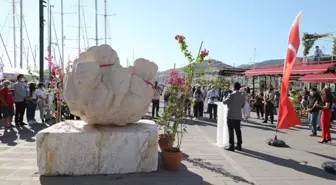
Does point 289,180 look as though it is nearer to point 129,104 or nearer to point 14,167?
point 129,104

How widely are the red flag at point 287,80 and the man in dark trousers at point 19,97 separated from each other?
9097 millimetres

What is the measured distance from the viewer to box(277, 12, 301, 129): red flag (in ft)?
24.4

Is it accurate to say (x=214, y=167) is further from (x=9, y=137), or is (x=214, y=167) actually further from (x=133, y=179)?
(x=9, y=137)

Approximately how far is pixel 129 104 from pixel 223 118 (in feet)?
11.7

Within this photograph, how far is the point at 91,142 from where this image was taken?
5336mm

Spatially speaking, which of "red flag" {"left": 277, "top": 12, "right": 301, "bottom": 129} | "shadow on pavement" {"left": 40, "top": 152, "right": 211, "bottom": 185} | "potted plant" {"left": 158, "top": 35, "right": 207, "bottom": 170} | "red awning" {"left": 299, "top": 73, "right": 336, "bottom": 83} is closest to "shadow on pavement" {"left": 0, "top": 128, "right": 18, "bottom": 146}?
"shadow on pavement" {"left": 40, "top": 152, "right": 211, "bottom": 185}

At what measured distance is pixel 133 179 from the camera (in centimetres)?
522

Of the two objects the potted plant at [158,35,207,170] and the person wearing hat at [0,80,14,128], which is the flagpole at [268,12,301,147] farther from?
the person wearing hat at [0,80,14,128]

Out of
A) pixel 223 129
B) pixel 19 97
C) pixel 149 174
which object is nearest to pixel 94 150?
pixel 149 174

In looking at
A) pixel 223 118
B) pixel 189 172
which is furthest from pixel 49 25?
pixel 189 172

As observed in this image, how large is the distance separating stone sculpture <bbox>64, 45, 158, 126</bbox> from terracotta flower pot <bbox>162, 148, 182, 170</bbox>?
960mm

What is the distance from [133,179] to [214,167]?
1849 mm

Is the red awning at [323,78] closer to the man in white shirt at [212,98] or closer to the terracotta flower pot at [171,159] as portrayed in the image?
the man in white shirt at [212,98]

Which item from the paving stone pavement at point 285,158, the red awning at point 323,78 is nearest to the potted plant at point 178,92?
the paving stone pavement at point 285,158
